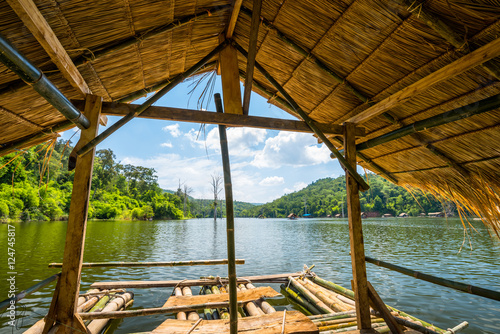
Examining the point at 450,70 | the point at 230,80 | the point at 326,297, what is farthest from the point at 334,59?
the point at 326,297

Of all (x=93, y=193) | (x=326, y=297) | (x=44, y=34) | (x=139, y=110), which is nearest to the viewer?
(x=44, y=34)

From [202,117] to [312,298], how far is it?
14.1ft

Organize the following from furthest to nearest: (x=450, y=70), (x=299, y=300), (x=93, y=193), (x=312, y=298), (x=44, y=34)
A: (x=93, y=193)
(x=299, y=300)
(x=312, y=298)
(x=450, y=70)
(x=44, y=34)

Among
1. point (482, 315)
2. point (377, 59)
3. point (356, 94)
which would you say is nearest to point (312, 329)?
point (356, 94)

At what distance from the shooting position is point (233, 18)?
8.90 ft

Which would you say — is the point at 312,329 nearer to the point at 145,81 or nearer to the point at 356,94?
the point at 356,94

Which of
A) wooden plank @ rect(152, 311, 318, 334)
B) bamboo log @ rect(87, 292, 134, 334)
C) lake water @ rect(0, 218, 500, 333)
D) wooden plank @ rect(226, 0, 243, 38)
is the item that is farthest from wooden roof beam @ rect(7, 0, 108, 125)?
lake water @ rect(0, 218, 500, 333)

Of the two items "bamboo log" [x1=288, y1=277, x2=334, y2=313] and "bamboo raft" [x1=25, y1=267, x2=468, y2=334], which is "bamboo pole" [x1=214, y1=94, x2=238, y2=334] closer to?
"bamboo raft" [x1=25, y1=267, x2=468, y2=334]

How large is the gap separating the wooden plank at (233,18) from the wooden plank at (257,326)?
10.9 ft

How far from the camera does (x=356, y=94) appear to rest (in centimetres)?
291

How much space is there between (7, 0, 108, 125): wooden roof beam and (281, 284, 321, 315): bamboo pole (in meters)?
5.14

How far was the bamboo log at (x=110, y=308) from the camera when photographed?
12.1 feet

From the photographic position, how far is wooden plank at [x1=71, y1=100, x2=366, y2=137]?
260cm

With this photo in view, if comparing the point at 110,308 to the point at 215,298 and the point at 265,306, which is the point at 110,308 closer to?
the point at 215,298
